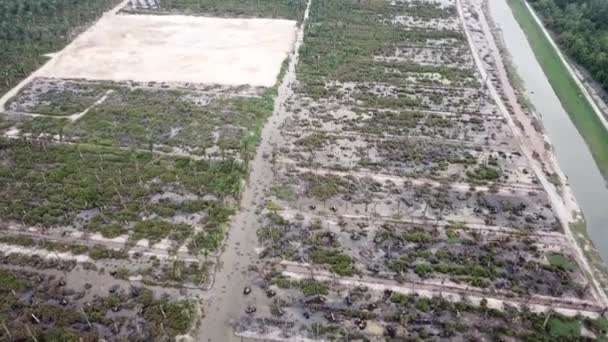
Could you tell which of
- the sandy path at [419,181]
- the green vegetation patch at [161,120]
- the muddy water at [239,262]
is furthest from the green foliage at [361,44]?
the muddy water at [239,262]

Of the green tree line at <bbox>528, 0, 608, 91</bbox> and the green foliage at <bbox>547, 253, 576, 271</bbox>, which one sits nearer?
the green foliage at <bbox>547, 253, 576, 271</bbox>

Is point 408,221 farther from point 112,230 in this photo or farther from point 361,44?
point 361,44

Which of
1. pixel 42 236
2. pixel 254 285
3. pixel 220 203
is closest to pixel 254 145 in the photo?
pixel 220 203

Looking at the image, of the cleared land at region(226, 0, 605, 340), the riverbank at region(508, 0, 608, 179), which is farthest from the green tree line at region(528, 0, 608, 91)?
the cleared land at region(226, 0, 605, 340)

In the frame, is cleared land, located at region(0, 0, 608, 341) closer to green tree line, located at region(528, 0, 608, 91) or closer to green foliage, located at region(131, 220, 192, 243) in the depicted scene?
green foliage, located at region(131, 220, 192, 243)

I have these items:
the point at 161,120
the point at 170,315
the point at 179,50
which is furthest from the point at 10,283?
the point at 179,50

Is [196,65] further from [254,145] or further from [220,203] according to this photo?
[220,203]
